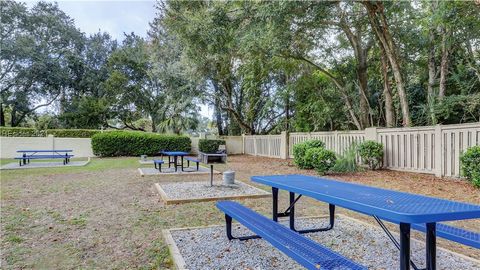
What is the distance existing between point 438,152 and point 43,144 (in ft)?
62.3

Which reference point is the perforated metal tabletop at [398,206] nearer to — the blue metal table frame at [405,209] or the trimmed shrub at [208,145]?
the blue metal table frame at [405,209]

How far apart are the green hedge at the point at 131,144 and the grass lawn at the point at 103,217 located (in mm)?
8555

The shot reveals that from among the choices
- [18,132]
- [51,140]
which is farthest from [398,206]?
[18,132]

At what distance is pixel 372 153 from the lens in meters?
9.34

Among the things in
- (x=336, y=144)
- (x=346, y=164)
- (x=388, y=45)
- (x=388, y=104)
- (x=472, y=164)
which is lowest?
(x=346, y=164)

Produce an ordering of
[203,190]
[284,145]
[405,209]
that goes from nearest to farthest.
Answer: [405,209] → [203,190] → [284,145]

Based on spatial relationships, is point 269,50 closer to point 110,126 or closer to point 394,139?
point 394,139

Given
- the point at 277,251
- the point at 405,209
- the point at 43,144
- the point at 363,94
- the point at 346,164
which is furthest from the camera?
the point at 43,144

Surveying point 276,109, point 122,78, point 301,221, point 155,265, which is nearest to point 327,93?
point 276,109

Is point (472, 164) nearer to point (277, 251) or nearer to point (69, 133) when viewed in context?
point (277, 251)

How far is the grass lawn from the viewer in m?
3.11

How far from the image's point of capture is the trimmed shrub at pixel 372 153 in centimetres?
934

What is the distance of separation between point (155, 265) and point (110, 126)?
85.7 feet

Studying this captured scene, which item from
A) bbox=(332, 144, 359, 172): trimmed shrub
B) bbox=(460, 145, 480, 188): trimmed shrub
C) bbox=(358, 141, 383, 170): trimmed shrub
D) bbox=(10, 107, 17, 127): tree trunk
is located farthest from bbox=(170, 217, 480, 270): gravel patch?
bbox=(10, 107, 17, 127): tree trunk
